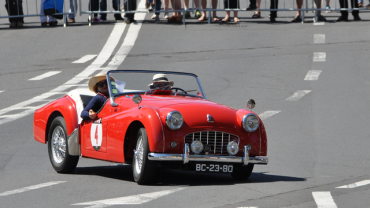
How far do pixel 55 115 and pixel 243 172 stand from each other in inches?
123

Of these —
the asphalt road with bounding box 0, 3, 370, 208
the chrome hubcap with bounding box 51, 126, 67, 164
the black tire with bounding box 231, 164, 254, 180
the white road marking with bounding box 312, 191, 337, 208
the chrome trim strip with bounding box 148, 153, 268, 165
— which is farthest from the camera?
the chrome hubcap with bounding box 51, 126, 67, 164

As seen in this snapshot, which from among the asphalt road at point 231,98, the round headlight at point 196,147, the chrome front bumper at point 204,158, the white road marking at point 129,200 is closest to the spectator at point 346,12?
the asphalt road at point 231,98

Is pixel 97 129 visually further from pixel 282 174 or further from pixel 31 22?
pixel 31 22

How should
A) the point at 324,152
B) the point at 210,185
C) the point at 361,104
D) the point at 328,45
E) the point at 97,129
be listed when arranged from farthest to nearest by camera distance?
the point at 328,45 → the point at 361,104 → the point at 324,152 → the point at 97,129 → the point at 210,185

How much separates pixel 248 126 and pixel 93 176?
7.52 ft

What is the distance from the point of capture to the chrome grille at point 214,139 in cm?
A: 783

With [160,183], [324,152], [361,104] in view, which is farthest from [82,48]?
[160,183]

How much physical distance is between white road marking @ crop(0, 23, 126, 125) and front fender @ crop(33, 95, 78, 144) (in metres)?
3.45

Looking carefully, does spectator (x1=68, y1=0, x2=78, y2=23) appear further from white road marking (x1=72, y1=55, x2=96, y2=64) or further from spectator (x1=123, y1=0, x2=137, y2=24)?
white road marking (x1=72, y1=55, x2=96, y2=64)

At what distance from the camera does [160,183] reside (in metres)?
8.02

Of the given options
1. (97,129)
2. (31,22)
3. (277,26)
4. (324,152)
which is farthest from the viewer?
(31,22)

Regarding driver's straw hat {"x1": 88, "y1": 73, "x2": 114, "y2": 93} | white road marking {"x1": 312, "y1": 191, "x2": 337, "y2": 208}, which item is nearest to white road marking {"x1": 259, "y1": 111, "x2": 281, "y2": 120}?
driver's straw hat {"x1": 88, "y1": 73, "x2": 114, "y2": 93}

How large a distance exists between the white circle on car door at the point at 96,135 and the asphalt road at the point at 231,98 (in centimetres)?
44

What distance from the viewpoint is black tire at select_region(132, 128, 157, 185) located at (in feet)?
25.2
